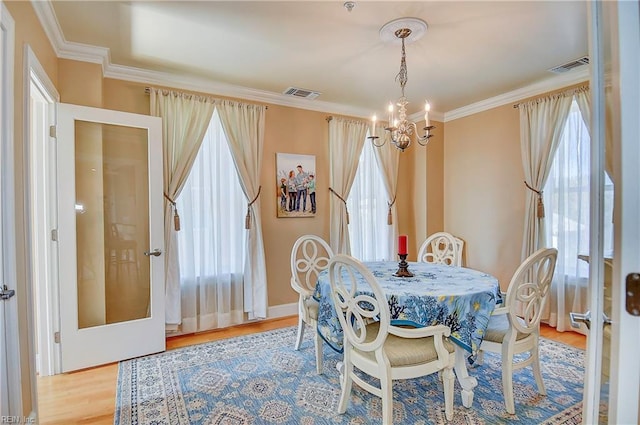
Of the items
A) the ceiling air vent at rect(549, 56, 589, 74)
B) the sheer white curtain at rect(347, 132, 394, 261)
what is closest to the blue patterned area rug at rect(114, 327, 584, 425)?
the sheer white curtain at rect(347, 132, 394, 261)

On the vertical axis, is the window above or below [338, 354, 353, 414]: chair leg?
above

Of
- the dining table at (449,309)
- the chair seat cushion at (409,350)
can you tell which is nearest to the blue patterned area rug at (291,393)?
the dining table at (449,309)

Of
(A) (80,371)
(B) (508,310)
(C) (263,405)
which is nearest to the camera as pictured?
(B) (508,310)

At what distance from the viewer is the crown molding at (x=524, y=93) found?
3.26 meters

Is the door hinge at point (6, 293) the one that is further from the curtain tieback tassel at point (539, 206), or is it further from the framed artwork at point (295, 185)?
the curtain tieback tassel at point (539, 206)

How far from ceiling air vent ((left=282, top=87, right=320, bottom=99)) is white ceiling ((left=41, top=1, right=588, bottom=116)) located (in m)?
0.09

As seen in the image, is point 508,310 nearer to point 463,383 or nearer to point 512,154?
point 463,383

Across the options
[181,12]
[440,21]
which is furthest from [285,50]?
[440,21]

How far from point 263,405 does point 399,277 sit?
126 centimetres

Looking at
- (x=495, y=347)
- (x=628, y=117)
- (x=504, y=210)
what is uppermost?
(x=628, y=117)

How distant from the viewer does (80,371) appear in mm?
2635

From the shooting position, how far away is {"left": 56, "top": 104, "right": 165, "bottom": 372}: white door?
103 inches

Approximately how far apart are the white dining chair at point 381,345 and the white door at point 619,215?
0.98m

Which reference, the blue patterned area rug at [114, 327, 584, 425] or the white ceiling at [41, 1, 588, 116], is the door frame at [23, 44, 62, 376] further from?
Answer: the white ceiling at [41, 1, 588, 116]
